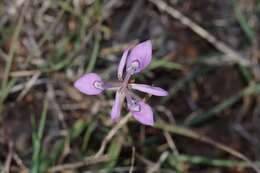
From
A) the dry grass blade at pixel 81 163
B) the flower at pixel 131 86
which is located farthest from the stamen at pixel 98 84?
the dry grass blade at pixel 81 163

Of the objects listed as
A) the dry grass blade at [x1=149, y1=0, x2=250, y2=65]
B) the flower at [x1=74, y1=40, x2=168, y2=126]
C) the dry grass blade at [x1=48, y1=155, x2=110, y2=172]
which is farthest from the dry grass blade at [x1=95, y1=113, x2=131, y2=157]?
the dry grass blade at [x1=149, y1=0, x2=250, y2=65]

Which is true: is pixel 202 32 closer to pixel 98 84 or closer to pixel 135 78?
pixel 135 78

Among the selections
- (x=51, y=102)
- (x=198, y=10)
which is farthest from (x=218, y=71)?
(x=51, y=102)

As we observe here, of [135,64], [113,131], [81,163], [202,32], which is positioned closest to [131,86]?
[135,64]

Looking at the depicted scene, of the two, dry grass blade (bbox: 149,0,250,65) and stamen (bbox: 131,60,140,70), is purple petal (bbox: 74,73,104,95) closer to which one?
stamen (bbox: 131,60,140,70)

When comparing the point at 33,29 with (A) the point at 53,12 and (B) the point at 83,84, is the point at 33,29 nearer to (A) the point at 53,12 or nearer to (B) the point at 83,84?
(A) the point at 53,12
